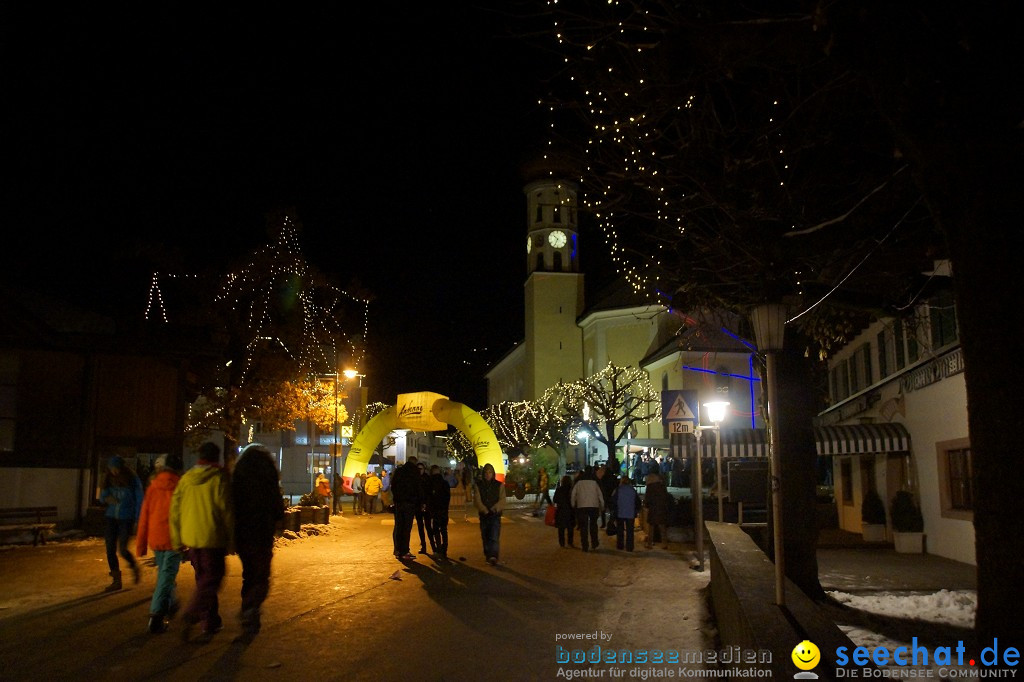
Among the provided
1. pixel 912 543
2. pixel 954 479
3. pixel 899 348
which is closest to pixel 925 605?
pixel 954 479

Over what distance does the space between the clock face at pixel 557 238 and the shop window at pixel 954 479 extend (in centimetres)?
5280

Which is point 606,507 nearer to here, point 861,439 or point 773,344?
point 861,439

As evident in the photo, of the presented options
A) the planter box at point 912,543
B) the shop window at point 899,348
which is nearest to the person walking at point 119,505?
the planter box at point 912,543

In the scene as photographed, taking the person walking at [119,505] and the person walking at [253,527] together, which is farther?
the person walking at [119,505]

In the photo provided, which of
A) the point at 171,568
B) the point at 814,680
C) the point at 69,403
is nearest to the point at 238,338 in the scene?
the point at 69,403

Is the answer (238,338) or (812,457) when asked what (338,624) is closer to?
(812,457)

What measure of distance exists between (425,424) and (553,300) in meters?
40.2

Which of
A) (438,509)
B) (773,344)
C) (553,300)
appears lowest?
(438,509)

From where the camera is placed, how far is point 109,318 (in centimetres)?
3431

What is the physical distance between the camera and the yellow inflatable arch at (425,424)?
27500 millimetres

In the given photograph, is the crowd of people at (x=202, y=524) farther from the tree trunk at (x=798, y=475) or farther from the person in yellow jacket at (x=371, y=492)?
the person in yellow jacket at (x=371, y=492)

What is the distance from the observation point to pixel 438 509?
15.2 meters

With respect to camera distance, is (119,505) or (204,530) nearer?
(204,530)

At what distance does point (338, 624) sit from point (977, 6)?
7896 millimetres
